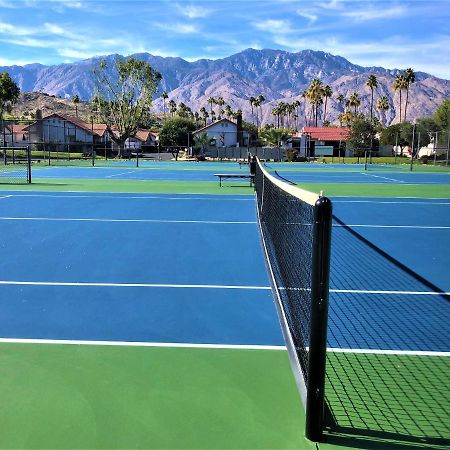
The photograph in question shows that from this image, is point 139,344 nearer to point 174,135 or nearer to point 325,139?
point 174,135

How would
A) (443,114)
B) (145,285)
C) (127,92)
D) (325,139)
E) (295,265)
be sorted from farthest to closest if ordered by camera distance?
(325,139) < (443,114) < (127,92) < (145,285) < (295,265)

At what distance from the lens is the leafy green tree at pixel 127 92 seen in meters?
77.6

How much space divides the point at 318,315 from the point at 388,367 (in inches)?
66.7

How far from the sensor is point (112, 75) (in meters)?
80.3

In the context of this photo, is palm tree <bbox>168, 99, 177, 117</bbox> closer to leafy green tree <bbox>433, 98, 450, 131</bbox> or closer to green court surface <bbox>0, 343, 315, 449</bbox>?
leafy green tree <bbox>433, 98, 450, 131</bbox>

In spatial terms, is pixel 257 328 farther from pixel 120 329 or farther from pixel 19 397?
pixel 19 397

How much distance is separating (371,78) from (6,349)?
121m

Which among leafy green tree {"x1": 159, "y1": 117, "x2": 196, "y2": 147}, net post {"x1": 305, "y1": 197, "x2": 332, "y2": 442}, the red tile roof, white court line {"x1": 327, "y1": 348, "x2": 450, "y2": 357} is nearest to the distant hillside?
leafy green tree {"x1": 159, "y1": 117, "x2": 196, "y2": 147}

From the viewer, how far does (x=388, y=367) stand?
4902 millimetres

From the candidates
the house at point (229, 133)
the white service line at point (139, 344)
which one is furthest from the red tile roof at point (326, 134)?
the white service line at point (139, 344)

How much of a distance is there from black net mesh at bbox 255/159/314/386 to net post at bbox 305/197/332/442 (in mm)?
408

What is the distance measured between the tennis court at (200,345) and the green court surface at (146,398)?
14 mm

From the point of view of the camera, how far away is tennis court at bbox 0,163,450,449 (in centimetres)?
383

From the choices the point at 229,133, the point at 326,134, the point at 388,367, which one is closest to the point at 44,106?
the point at 229,133
